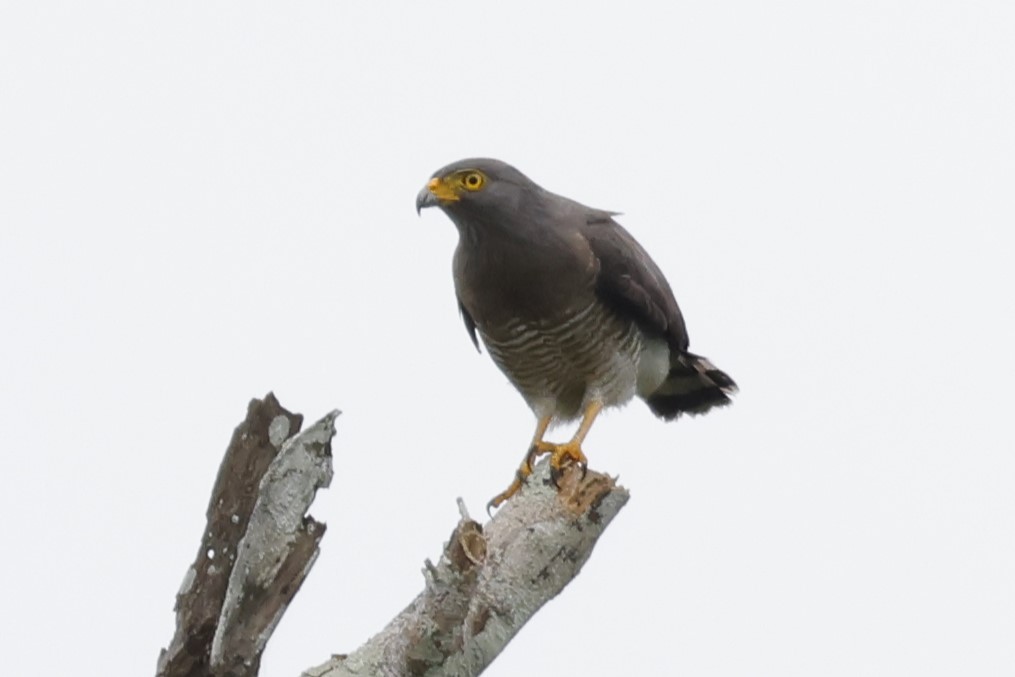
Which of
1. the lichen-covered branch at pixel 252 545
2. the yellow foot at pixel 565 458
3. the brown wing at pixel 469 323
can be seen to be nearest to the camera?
the lichen-covered branch at pixel 252 545

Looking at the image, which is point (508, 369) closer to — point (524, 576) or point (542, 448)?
point (542, 448)

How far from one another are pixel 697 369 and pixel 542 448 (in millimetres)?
2197

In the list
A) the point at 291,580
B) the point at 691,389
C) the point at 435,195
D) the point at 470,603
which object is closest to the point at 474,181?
the point at 435,195

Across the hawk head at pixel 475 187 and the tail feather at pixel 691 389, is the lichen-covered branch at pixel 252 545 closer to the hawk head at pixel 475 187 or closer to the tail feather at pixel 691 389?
the hawk head at pixel 475 187

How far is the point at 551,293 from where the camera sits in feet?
25.4

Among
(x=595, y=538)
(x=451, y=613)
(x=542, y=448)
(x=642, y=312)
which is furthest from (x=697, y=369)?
(x=451, y=613)

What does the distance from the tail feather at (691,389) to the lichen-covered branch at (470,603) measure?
3.99 meters

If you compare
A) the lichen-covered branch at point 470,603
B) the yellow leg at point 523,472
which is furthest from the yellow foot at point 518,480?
the lichen-covered branch at point 470,603

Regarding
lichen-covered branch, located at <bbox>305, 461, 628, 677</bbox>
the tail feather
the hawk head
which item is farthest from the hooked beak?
lichen-covered branch, located at <bbox>305, 461, 628, 677</bbox>

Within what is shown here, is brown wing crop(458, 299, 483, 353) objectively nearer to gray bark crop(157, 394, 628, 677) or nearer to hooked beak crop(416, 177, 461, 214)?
hooked beak crop(416, 177, 461, 214)

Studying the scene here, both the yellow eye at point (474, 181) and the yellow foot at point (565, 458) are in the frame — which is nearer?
the yellow foot at point (565, 458)

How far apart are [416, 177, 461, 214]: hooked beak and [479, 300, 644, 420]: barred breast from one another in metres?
0.77

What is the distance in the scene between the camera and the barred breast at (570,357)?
7.89 metres

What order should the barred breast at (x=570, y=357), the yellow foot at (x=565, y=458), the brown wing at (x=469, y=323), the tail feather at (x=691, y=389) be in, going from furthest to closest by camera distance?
the tail feather at (x=691, y=389)
the brown wing at (x=469, y=323)
the barred breast at (x=570, y=357)
the yellow foot at (x=565, y=458)
